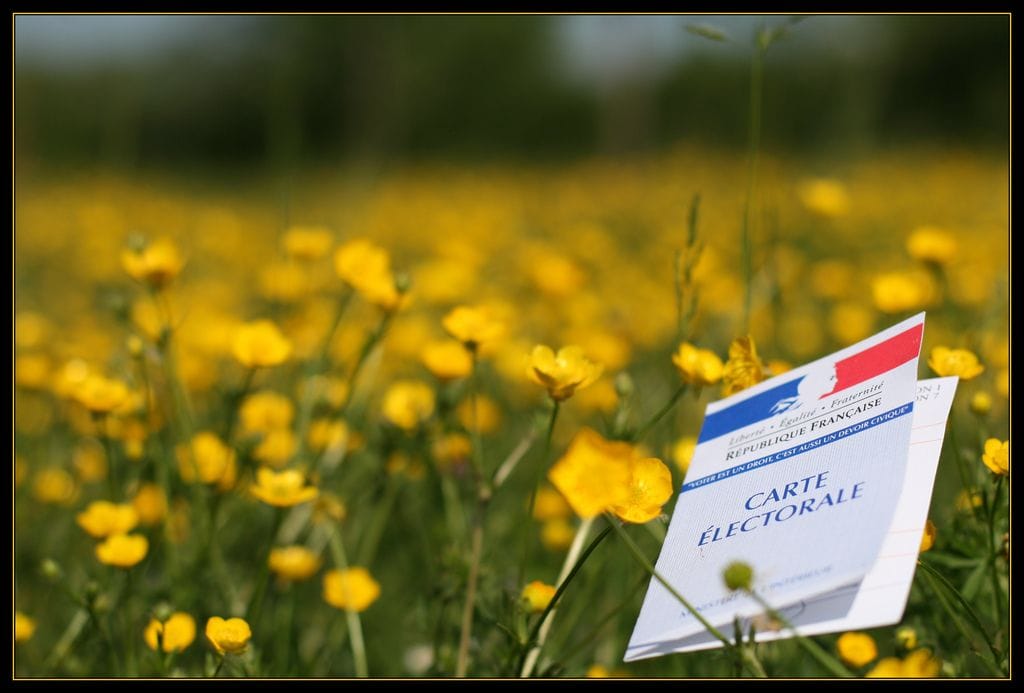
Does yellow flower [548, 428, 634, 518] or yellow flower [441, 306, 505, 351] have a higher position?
yellow flower [548, 428, 634, 518]

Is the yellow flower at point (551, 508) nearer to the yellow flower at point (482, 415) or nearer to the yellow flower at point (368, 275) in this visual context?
the yellow flower at point (482, 415)

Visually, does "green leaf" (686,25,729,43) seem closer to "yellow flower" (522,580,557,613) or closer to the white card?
the white card

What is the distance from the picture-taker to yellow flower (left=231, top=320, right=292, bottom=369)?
4.24 feet

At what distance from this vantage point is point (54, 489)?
1597 mm

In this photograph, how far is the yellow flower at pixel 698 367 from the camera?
1018mm

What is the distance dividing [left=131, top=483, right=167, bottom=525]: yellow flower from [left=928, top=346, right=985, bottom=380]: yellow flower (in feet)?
3.58

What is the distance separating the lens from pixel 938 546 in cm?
101

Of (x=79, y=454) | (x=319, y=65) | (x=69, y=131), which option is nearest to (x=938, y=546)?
(x=79, y=454)

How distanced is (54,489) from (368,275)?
2.35ft

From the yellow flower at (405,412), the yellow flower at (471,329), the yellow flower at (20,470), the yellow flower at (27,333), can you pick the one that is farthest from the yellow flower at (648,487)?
the yellow flower at (27,333)

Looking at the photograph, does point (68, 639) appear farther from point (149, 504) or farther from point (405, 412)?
point (405, 412)

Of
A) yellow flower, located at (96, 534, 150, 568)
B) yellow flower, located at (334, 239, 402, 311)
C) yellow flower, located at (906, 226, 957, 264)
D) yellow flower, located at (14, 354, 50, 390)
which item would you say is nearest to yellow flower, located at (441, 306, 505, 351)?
yellow flower, located at (334, 239, 402, 311)

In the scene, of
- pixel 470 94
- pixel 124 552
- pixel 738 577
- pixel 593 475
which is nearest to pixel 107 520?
pixel 124 552

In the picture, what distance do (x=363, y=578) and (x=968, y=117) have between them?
589 cm
